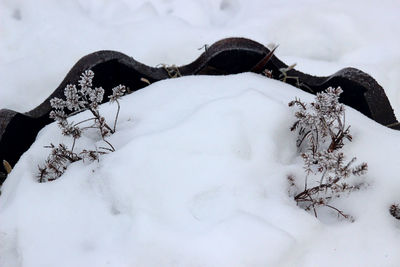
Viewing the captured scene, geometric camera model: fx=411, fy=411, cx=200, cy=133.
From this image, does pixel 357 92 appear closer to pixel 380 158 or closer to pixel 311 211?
pixel 380 158

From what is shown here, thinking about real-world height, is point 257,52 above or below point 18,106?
above

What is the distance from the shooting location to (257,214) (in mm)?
1326

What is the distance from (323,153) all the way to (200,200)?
43 centimetres

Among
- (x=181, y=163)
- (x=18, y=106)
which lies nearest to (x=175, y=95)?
(x=181, y=163)

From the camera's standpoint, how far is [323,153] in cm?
135

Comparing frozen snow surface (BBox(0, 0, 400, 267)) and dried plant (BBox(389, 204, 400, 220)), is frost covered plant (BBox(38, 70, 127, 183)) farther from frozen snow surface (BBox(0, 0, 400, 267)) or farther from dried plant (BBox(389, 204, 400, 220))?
dried plant (BBox(389, 204, 400, 220))

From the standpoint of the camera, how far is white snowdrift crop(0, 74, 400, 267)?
49.4 inches

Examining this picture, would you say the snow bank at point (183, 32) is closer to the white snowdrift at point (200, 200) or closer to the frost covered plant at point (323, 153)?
the white snowdrift at point (200, 200)

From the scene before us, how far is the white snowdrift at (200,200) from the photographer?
4.11 ft

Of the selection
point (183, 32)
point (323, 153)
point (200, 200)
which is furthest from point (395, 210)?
point (183, 32)

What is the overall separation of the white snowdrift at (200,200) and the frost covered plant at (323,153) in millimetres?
51

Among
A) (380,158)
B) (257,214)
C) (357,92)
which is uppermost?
(357,92)

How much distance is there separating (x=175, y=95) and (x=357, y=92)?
2.61 feet

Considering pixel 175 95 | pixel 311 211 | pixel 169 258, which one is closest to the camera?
pixel 169 258
